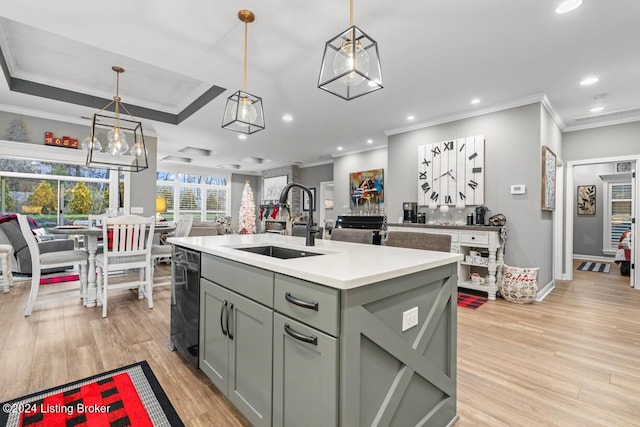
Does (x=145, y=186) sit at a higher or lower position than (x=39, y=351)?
higher

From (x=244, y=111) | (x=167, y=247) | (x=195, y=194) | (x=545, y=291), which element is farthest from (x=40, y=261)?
(x=195, y=194)

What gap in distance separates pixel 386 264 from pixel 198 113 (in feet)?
14.6

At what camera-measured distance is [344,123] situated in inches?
200

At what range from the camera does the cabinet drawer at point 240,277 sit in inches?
51.2

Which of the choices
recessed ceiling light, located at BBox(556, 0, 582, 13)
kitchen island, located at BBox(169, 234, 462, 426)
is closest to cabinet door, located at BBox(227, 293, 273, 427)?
kitchen island, located at BBox(169, 234, 462, 426)

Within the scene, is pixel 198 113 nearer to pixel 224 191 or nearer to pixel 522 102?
pixel 522 102

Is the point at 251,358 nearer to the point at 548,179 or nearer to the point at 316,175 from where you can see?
the point at 548,179

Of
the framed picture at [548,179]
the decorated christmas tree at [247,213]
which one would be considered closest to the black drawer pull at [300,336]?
the framed picture at [548,179]

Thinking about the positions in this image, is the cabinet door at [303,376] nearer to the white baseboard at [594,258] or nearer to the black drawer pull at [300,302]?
the black drawer pull at [300,302]

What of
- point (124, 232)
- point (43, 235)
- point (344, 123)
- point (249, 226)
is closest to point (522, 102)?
point (344, 123)

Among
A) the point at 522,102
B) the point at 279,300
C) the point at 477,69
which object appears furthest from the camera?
the point at 522,102

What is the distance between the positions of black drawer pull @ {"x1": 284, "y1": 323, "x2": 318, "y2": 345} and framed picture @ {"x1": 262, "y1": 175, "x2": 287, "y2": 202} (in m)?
8.58

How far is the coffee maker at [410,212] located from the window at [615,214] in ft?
19.0

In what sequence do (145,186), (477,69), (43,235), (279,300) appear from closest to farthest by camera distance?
1. (279,300)
2. (477,69)
3. (43,235)
4. (145,186)
